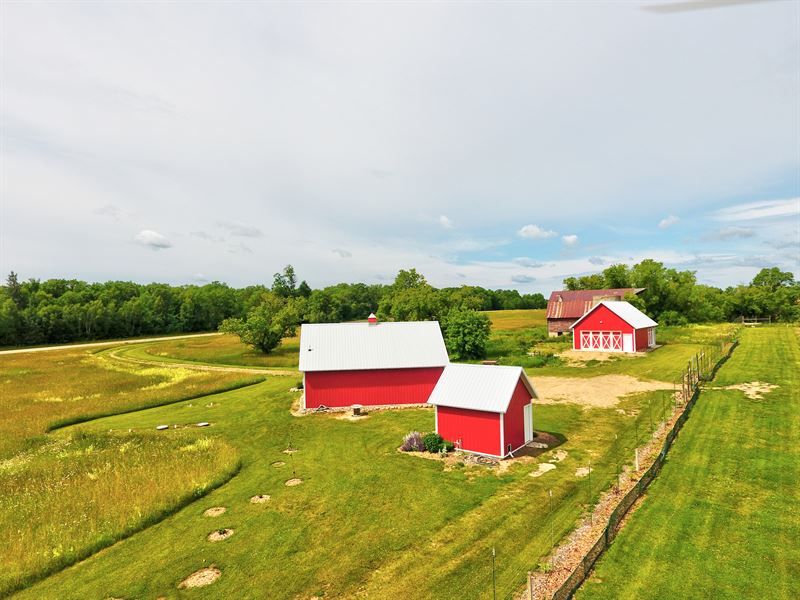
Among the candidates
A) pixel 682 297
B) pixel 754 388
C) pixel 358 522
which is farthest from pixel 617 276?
pixel 358 522

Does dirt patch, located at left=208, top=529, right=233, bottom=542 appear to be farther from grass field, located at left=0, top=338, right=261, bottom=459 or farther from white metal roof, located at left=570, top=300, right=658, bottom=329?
white metal roof, located at left=570, top=300, right=658, bottom=329

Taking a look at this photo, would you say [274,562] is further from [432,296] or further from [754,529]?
[432,296]

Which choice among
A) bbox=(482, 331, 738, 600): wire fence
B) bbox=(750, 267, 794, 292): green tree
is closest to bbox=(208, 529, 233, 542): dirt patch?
bbox=(482, 331, 738, 600): wire fence

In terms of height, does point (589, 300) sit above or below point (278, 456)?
above

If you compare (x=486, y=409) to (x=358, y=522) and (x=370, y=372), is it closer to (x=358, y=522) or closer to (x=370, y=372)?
(x=358, y=522)

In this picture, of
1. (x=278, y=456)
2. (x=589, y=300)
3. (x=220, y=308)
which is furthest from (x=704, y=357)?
(x=220, y=308)

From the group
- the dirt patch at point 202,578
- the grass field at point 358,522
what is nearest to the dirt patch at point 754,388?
the grass field at point 358,522
